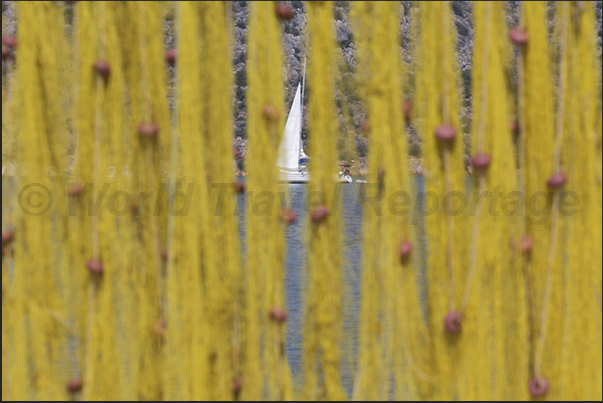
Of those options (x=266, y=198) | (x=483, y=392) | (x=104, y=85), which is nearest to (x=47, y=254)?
(x=104, y=85)

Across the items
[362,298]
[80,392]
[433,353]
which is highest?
[362,298]

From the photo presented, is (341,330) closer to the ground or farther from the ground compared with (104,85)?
closer to the ground

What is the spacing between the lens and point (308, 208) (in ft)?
6.05

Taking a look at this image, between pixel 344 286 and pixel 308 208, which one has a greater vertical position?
pixel 308 208

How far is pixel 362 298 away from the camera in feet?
6.19

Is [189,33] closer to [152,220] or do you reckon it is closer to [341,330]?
[152,220]

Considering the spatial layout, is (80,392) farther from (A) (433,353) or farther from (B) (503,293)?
(B) (503,293)

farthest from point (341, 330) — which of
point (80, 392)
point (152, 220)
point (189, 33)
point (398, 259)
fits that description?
point (189, 33)

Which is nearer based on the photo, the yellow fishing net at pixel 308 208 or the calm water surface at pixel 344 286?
the yellow fishing net at pixel 308 208

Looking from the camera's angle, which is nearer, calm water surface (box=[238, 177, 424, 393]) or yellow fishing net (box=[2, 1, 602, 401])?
yellow fishing net (box=[2, 1, 602, 401])

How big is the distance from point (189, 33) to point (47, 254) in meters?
0.63

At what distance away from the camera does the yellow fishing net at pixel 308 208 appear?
183 cm

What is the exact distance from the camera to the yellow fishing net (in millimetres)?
1832

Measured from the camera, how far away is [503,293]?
1.86 m
